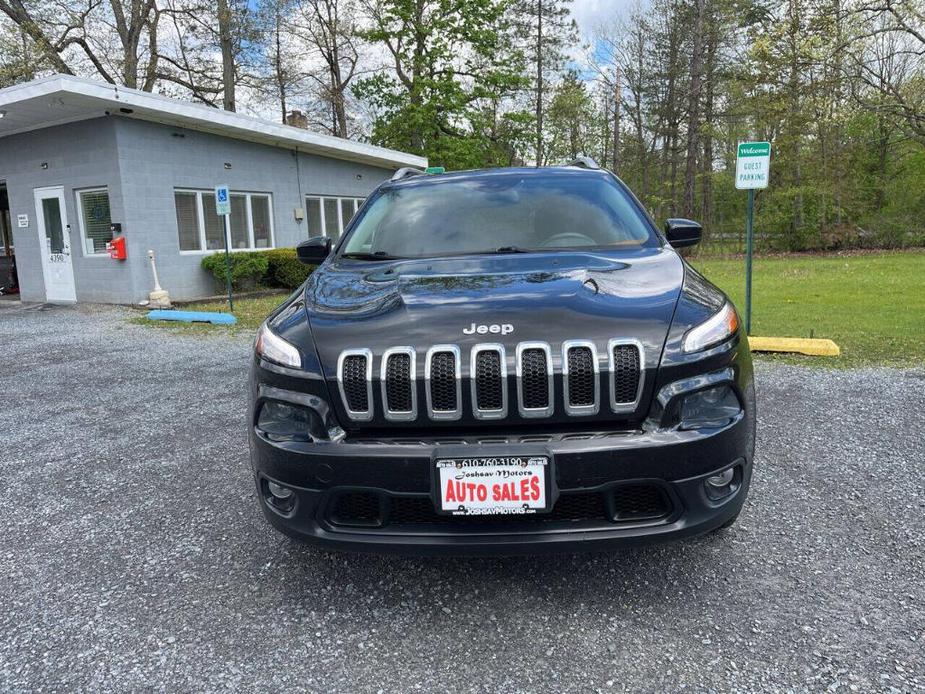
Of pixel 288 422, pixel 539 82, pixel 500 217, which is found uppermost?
pixel 539 82

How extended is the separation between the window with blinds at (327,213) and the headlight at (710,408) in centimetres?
1496

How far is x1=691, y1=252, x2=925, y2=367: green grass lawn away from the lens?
263 inches

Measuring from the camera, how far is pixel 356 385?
204cm

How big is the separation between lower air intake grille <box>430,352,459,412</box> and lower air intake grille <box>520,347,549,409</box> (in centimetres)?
22

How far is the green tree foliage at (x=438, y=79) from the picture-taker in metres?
25.0

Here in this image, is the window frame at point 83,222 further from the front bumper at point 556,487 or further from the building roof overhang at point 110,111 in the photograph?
the front bumper at point 556,487

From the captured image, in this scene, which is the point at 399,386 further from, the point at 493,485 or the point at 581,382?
the point at 581,382

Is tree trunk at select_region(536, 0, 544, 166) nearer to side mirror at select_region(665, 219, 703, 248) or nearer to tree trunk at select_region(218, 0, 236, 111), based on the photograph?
tree trunk at select_region(218, 0, 236, 111)

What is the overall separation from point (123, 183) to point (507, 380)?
11.8m

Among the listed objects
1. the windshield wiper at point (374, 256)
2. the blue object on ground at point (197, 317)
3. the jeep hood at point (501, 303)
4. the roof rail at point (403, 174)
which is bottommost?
the blue object on ground at point (197, 317)

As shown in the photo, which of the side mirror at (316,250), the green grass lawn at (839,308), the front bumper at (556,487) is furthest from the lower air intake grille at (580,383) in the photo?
the green grass lawn at (839,308)

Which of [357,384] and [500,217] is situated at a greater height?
Result: [500,217]

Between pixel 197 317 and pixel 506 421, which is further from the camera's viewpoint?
pixel 197 317

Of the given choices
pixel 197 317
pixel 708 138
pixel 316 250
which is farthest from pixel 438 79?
pixel 316 250
